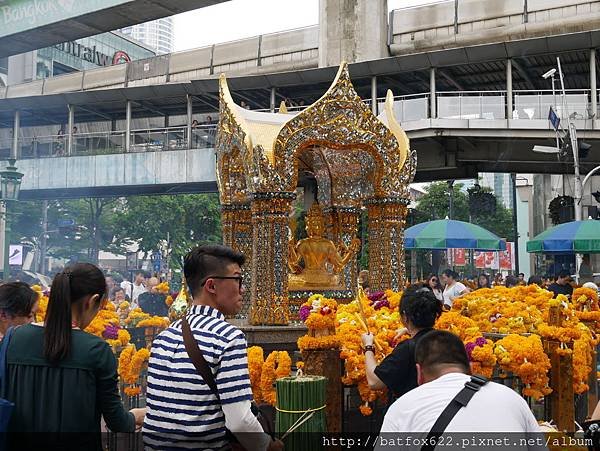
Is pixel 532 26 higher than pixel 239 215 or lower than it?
higher

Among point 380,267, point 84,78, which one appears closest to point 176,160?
point 84,78

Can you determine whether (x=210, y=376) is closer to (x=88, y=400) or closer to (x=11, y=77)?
(x=88, y=400)

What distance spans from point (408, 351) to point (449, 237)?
1023 cm

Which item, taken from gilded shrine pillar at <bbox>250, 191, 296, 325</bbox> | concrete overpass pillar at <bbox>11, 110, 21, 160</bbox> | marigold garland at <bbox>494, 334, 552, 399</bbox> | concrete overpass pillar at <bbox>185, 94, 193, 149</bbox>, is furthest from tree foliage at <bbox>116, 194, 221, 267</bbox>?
marigold garland at <bbox>494, 334, 552, 399</bbox>

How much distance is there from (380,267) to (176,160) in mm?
15840

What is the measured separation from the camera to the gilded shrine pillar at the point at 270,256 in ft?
30.1

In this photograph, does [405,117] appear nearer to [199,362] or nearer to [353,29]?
[353,29]

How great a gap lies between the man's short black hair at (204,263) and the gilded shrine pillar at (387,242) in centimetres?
760

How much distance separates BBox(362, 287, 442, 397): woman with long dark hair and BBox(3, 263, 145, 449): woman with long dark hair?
1.59 metres

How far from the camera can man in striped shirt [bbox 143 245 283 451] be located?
279 centimetres

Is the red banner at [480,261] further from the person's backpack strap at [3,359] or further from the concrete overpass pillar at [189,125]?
the person's backpack strap at [3,359]

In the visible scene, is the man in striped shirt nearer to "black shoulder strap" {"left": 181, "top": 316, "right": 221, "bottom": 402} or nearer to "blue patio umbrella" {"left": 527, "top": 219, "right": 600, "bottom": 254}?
"black shoulder strap" {"left": 181, "top": 316, "right": 221, "bottom": 402}

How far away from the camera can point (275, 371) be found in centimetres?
555

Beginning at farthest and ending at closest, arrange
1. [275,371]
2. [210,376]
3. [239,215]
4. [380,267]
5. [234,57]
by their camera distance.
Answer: [234,57] → [239,215] → [380,267] → [275,371] → [210,376]
